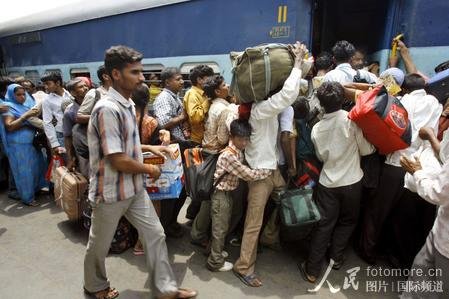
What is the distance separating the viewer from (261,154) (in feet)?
7.38

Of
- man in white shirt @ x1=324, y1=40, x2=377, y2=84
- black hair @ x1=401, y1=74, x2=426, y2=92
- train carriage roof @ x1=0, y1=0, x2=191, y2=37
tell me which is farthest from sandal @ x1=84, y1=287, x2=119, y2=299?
train carriage roof @ x1=0, y1=0, x2=191, y2=37

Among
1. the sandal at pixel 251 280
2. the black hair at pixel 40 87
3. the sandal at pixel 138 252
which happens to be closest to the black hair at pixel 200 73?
the sandal at pixel 138 252

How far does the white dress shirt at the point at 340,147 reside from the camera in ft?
7.19

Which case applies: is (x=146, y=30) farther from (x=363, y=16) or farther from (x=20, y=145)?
(x=363, y=16)

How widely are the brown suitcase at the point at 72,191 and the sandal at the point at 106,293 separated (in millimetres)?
998

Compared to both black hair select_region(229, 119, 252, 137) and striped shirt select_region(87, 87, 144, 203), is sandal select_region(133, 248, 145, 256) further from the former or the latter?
black hair select_region(229, 119, 252, 137)

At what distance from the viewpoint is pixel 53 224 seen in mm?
3365

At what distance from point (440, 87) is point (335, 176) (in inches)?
42.1

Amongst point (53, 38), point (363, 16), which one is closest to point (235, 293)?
point (363, 16)

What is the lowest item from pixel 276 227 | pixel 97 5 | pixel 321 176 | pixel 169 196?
pixel 276 227

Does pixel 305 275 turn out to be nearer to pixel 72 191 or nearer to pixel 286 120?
pixel 286 120

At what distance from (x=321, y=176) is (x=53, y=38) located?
6899mm

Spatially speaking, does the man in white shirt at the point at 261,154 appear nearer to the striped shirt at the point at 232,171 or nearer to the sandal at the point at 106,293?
the striped shirt at the point at 232,171

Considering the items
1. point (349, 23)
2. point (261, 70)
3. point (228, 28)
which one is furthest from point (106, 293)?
point (349, 23)
